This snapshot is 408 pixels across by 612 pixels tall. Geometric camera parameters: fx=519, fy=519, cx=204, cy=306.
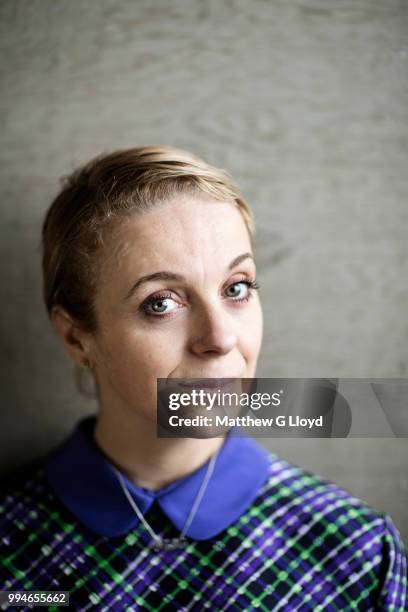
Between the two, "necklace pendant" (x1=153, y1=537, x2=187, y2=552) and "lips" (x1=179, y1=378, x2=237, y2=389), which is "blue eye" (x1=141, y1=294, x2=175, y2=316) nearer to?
"lips" (x1=179, y1=378, x2=237, y2=389)

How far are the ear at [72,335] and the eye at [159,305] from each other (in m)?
0.13

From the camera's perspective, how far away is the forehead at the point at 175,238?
633 millimetres

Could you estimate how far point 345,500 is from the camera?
0.75 metres

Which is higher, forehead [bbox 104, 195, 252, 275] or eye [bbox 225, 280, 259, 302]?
forehead [bbox 104, 195, 252, 275]

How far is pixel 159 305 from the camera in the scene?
0.64 meters

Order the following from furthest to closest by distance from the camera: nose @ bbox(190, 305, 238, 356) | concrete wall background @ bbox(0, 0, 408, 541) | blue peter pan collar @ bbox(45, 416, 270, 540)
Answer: concrete wall background @ bbox(0, 0, 408, 541)
blue peter pan collar @ bbox(45, 416, 270, 540)
nose @ bbox(190, 305, 238, 356)

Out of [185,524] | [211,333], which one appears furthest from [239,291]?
[185,524]

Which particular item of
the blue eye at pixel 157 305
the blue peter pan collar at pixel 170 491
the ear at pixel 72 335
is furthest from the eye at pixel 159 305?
the blue peter pan collar at pixel 170 491

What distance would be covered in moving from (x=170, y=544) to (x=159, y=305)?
0.34 meters

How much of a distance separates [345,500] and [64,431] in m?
0.52

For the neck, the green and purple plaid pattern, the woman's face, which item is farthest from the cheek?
the green and purple plaid pattern

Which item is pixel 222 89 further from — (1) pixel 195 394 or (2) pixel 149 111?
(1) pixel 195 394

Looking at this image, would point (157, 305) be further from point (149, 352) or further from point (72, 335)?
point (72, 335)

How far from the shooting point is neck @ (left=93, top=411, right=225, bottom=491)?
0.74 m
